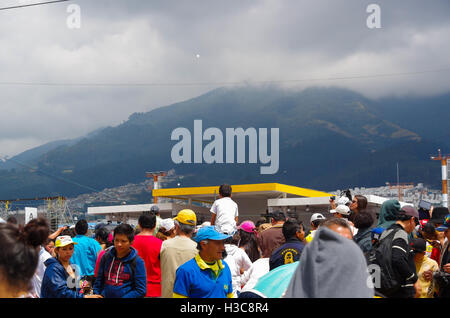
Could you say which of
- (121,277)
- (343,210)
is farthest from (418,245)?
(121,277)

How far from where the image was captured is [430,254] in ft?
26.1

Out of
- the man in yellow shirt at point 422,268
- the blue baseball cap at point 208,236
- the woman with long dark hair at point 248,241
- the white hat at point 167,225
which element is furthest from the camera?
the white hat at point 167,225

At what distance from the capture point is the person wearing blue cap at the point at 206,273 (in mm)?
4559

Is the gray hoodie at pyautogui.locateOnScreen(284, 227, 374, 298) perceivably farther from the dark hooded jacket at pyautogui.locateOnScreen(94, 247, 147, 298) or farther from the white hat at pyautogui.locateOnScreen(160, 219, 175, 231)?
the white hat at pyautogui.locateOnScreen(160, 219, 175, 231)

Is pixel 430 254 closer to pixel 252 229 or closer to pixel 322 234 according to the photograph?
pixel 252 229

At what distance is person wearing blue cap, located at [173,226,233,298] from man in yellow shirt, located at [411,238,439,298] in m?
2.56

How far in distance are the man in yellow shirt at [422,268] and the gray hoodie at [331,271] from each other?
428 cm

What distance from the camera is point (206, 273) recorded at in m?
4.70

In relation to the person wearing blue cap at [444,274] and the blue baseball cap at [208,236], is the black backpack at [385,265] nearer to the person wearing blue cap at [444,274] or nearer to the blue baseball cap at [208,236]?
the person wearing blue cap at [444,274]

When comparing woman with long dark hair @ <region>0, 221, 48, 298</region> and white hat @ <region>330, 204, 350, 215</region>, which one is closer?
woman with long dark hair @ <region>0, 221, 48, 298</region>

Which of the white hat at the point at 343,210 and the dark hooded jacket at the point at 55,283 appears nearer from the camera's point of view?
the dark hooded jacket at the point at 55,283

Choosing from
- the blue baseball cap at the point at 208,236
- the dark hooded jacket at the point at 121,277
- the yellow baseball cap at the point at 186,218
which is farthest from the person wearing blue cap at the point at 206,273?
the yellow baseball cap at the point at 186,218

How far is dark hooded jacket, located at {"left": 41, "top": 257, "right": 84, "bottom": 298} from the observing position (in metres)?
4.93

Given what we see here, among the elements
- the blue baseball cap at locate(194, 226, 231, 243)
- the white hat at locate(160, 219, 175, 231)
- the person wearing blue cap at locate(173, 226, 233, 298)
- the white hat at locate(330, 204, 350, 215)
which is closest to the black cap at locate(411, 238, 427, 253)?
the white hat at locate(330, 204, 350, 215)
